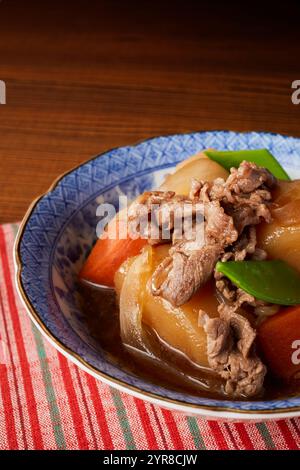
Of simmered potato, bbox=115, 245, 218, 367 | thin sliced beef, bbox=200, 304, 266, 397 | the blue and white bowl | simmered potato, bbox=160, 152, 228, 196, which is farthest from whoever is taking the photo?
simmered potato, bbox=160, 152, 228, 196

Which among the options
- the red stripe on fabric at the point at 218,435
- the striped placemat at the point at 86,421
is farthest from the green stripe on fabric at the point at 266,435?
the red stripe on fabric at the point at 218,435

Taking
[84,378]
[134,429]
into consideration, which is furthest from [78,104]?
[134,429]

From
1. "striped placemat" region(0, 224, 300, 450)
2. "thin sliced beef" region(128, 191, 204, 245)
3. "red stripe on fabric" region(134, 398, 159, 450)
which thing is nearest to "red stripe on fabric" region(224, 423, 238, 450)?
"striped placemat" region(0, 224, 300, 450)

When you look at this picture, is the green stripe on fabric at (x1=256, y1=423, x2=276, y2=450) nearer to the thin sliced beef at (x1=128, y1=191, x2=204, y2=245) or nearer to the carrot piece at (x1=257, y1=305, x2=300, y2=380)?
the carrot piece at (x1=257, y1=305, x2=300, y2=380)

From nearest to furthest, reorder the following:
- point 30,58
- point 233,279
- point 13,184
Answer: point 233,279
point 13,184
point 30,58

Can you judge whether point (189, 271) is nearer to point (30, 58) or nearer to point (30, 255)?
point (30, 255)

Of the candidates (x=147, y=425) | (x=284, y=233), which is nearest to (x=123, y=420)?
(x=147, y=425)

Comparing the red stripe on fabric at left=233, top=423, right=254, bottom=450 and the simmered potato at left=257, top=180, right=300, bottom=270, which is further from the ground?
the simmered potato at left=257, top=180, right=300, bottom=270

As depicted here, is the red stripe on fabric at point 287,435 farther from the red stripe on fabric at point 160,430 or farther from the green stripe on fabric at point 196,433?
the red stripe on fabric at point 160,430
